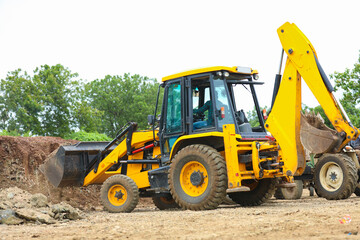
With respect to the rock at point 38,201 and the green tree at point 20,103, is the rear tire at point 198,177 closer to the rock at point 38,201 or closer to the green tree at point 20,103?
the rock at point 38,201

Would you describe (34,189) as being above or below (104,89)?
below

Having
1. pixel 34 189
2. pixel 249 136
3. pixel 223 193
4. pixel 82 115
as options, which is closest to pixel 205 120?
pixel 249 136

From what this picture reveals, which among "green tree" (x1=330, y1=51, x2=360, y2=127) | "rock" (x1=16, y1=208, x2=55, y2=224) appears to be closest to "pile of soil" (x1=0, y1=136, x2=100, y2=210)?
"rock" (x1=16, y1=208, x2=55, y2=224)

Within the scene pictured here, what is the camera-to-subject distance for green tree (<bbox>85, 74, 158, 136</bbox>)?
56906 millimetres

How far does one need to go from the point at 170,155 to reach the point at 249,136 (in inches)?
68.1

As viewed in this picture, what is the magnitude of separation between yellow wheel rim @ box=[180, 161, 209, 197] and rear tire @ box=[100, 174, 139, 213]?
1.40 m

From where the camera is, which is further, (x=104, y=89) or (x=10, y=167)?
(x=104, y=89)

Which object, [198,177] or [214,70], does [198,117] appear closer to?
[214,70]

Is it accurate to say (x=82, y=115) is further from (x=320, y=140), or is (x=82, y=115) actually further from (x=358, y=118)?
(x=320, y=140)

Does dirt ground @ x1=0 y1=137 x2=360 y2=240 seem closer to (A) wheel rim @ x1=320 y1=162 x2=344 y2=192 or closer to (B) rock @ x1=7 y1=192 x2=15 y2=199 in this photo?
(B) rock @ x1=7 y1=192 x2=15 y2=199

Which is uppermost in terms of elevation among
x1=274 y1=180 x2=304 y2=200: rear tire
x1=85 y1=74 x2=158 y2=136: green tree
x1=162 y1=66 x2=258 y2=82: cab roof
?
x1=85 y1=74 x2=158 y2=136: green tree

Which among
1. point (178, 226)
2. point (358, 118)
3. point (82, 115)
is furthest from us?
point (82, 115)

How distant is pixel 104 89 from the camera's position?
60.9 m

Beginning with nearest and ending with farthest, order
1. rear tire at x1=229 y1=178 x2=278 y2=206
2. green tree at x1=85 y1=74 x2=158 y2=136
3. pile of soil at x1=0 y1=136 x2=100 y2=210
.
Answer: rear tire at x1=229 y1=178 x2=278 y2=206
pile of soil at x1=0 y1=136 x2=100 y2=210
green tree at x1=85 y1=74 x2=158 y2=136
